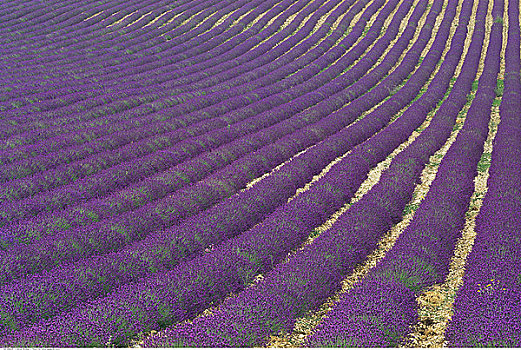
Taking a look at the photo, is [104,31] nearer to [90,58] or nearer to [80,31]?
[80,31]

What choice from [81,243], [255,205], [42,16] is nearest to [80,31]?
[42,16]

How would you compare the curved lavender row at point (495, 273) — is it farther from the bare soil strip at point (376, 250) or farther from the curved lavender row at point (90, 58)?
the curved lavender row at point (90, 58)

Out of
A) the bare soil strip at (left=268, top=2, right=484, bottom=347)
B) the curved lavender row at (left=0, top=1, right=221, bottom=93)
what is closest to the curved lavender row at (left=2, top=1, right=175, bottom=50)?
the curved lavender row at (left=0, top=1, right=221, bottom=93)

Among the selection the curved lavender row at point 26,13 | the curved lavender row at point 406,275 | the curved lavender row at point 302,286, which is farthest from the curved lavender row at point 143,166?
the curved lavender row at point 26,13

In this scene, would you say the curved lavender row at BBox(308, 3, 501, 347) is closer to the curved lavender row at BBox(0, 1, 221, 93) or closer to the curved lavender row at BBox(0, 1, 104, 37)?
the curved lavender row at BBox(0, 1, 221, 93)

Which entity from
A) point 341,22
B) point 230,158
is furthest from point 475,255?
point 341,22
